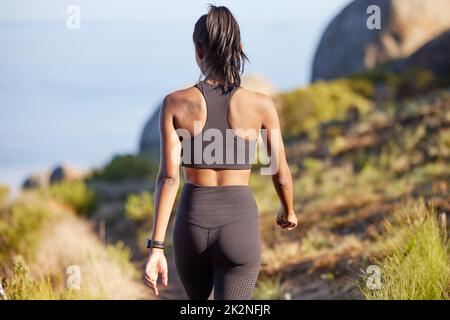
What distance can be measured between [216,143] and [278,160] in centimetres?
44

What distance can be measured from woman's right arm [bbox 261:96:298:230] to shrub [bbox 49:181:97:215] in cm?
1298

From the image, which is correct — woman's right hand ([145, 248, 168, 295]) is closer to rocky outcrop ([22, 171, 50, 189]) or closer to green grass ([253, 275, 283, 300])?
green grass ([253, 275, 283, 300])

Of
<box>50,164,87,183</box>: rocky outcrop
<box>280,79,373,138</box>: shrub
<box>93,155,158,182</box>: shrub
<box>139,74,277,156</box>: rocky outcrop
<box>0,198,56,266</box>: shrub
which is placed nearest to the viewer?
<box>0,198,56,266</box>: shrub

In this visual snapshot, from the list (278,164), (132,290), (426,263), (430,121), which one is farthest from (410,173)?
(278,164)

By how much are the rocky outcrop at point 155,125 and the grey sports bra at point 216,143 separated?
25804 mm

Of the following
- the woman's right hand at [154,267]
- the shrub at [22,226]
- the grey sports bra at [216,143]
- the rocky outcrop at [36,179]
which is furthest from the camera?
the rocky outcrop at [36,179]

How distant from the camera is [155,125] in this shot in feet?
105

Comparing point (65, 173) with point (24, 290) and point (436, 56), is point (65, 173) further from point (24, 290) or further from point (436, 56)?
point (24, 290)

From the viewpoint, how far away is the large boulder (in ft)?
119

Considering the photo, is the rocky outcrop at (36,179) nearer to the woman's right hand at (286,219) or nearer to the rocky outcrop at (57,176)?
the rocky outcrop at (57,176)

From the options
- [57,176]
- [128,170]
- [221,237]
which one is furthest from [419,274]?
[57,176]

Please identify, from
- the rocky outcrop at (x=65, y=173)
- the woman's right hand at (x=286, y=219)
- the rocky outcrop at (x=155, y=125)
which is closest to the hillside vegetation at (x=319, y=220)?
the woman's right hand at (x=286, y=219)

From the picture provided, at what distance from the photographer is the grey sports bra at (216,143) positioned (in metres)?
4.29

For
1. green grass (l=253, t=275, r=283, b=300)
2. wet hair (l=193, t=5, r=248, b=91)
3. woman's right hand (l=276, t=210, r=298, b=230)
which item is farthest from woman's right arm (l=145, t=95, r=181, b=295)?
green grass (l=253, t=275, r=283, b=300)
